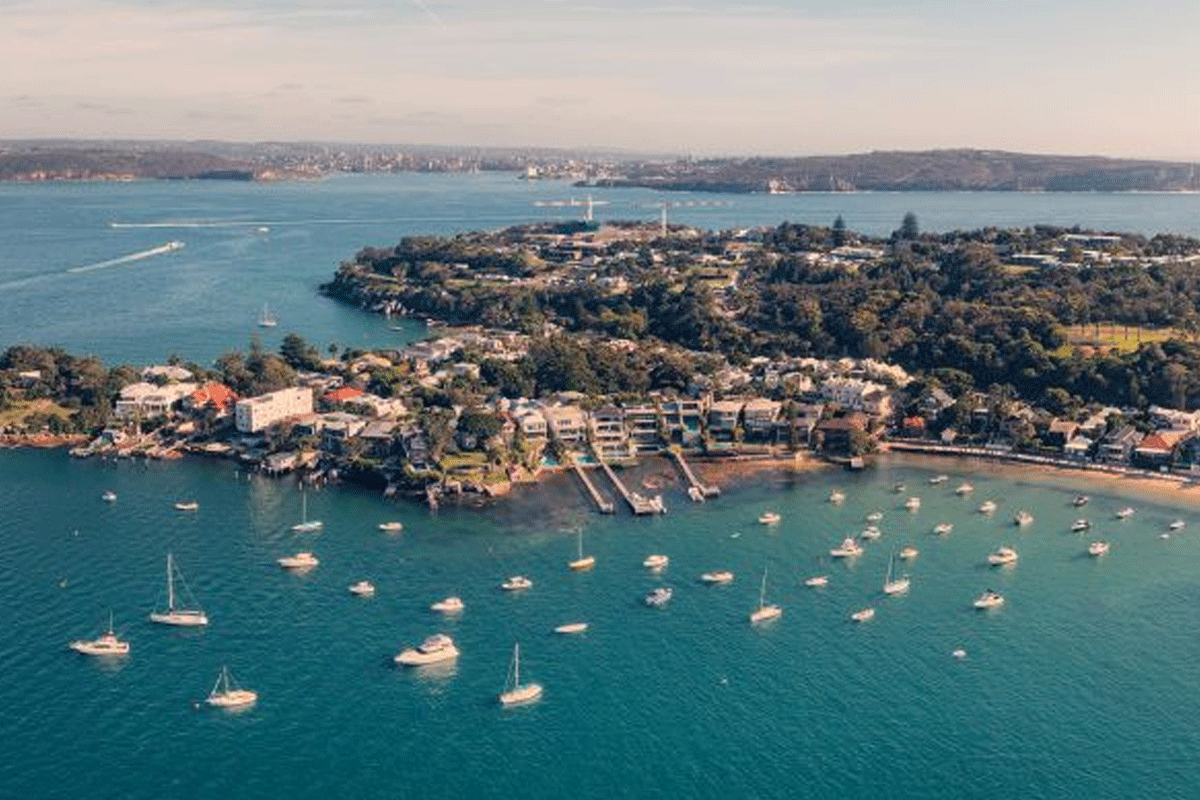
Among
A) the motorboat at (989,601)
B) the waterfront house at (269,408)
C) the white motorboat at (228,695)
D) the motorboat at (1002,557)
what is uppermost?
the waterfront house at (269,408)

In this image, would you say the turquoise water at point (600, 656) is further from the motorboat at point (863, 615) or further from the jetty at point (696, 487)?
the jetty at point (696, 487)

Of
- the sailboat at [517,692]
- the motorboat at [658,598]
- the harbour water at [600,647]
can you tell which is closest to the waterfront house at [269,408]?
the harbour water at [600,647]

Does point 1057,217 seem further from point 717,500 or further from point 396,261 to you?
point 717,500

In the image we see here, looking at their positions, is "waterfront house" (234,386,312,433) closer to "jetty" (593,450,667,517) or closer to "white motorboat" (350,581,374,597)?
"jetty" (593,450,667,517)

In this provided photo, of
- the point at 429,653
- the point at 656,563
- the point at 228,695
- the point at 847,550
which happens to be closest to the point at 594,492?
the point at 656,563

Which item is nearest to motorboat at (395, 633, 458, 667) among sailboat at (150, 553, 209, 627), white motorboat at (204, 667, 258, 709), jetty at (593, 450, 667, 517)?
white motorboat at (204, 667, 258, 709)

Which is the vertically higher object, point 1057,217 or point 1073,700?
point 1057,217

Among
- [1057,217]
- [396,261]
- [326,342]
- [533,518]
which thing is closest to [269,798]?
[533,518]
